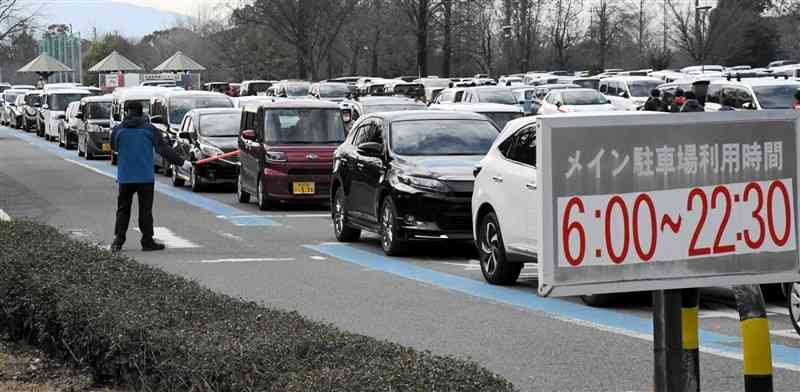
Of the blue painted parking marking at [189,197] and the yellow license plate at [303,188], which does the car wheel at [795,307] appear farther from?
the yellow license plate at [303,188]

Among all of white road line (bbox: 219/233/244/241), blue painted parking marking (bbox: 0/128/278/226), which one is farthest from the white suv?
blue painted parking marking (bbox: 0/128/278/226)

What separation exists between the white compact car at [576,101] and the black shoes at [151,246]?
79.2 ft

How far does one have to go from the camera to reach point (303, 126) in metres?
24.3

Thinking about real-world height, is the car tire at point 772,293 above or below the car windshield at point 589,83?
below

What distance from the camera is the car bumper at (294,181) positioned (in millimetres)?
23281

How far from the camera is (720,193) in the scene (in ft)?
17.9

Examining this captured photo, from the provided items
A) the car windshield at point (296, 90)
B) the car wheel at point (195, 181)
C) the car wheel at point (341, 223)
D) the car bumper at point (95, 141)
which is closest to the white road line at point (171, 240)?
the car wheel at point (341, 223)

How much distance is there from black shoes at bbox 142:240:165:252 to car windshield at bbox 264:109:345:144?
632 cm

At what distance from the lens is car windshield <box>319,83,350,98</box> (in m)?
52.0

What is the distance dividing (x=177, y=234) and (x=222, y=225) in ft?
4.84

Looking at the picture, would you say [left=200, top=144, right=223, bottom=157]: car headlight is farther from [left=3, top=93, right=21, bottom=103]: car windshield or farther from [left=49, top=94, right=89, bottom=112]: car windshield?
[left=3, top=93, right=21, bottom=103]: car windshield

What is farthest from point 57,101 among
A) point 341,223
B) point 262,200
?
point 341,223

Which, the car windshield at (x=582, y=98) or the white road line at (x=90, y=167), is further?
the car windshield at (x=582, y=98)

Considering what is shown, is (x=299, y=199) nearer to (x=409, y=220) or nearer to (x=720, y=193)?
(x=409, y=220)
